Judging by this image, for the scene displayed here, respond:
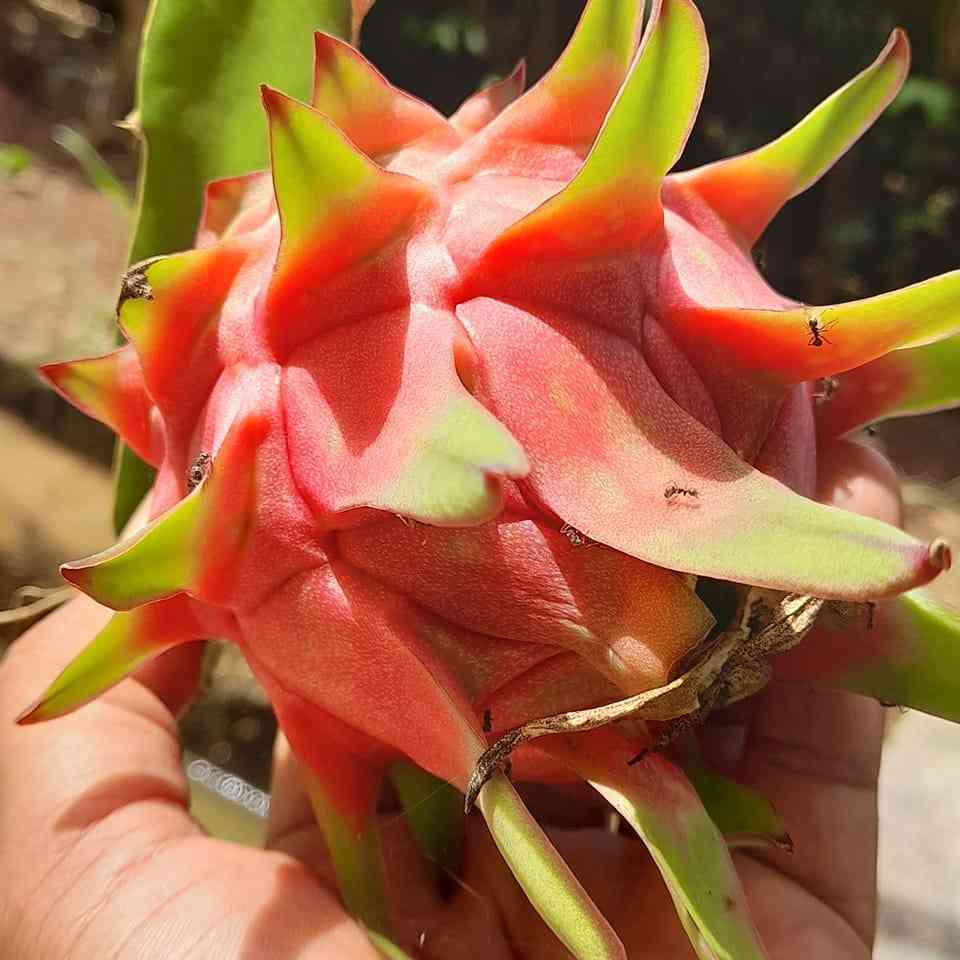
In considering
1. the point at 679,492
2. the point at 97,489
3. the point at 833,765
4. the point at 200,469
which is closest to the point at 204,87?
the point at 200,469

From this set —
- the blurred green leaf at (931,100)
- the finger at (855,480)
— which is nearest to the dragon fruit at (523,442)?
the finger at (855,480)

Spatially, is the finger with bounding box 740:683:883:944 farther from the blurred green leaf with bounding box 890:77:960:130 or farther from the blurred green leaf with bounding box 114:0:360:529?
the blurred green leaf with bounding box 890:77:960:130

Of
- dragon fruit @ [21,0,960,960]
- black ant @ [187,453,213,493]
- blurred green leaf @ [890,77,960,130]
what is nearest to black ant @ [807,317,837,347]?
dragon fruit @ [21,0,960,960]

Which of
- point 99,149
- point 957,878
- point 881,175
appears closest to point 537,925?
point 957,878

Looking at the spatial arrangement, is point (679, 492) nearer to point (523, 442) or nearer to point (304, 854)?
point (523, 442)

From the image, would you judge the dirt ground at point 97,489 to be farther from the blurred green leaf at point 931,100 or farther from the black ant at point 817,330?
the black ant at point 817,330

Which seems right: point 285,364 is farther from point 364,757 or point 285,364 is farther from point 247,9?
point 247,9
